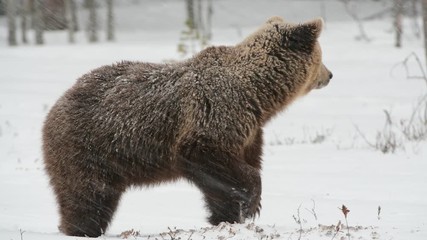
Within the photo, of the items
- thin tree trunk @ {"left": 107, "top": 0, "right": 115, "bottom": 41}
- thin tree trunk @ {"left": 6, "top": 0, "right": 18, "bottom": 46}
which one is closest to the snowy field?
thin tree trunk @ {"left": 6, "top": 0, "right": 18, "bottom": 46}

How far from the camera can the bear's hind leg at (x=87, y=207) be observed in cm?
571

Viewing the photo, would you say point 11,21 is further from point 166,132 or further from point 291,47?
point 166,132

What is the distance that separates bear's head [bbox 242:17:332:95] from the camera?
20.0 feet

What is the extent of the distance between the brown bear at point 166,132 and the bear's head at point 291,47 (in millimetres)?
30

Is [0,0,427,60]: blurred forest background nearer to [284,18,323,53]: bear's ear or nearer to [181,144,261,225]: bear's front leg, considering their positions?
[284,18,323,53]: bear's ear

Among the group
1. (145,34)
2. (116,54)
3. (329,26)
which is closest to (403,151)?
(116,54)

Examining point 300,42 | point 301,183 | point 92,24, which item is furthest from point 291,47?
point 92,24

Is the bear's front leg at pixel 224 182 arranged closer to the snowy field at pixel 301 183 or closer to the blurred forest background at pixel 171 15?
the snowy field at pixel 301 183

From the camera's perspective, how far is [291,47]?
6.14 meters

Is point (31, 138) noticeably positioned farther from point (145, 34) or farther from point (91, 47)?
point (145, 34)

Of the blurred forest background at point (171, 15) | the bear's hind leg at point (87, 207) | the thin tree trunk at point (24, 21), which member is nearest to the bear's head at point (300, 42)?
the bear's hind leg at point (87, 207)

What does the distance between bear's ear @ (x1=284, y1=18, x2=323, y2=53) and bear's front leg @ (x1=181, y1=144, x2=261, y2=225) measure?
1261 millimetres

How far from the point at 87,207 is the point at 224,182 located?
3.91 ft

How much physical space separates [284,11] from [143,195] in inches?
1595
